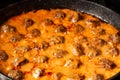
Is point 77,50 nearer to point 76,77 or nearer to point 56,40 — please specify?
point 56,40

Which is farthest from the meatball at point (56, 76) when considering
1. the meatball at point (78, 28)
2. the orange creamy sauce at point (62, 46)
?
the meatball at point (78, 28)

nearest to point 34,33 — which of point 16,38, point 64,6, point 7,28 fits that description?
point 16,38

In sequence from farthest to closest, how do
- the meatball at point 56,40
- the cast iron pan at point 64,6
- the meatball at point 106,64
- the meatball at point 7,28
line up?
1. the cast iron pan at point 64,6
2. the meatball at point 7,28
3. the meatball at point 56,40
4. the meatball at point 106,64

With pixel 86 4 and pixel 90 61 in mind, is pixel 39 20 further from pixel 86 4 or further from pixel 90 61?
pixel 90 61

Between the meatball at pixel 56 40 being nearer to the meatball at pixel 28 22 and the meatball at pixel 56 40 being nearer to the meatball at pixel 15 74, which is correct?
the meatball at pixel 28 22

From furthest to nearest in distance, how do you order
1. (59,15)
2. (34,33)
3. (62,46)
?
(59,15)
(34,33)
(62,46)

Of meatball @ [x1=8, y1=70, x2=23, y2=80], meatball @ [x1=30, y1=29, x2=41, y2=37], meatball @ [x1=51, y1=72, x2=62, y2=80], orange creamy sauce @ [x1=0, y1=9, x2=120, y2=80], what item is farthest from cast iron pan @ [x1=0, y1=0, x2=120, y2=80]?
meatball @ [x1=51, y1=72, x2=62, y2=80]

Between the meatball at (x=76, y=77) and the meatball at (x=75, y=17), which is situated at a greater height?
the meatball at (x=75, y=17)

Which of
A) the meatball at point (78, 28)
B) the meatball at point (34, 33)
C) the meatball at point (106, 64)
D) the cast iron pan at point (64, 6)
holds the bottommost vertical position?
the meatball at point (106, 64)

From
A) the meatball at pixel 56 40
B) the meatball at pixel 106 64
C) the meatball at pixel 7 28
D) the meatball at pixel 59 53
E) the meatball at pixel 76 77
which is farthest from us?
the meatball at pixel 7 28
